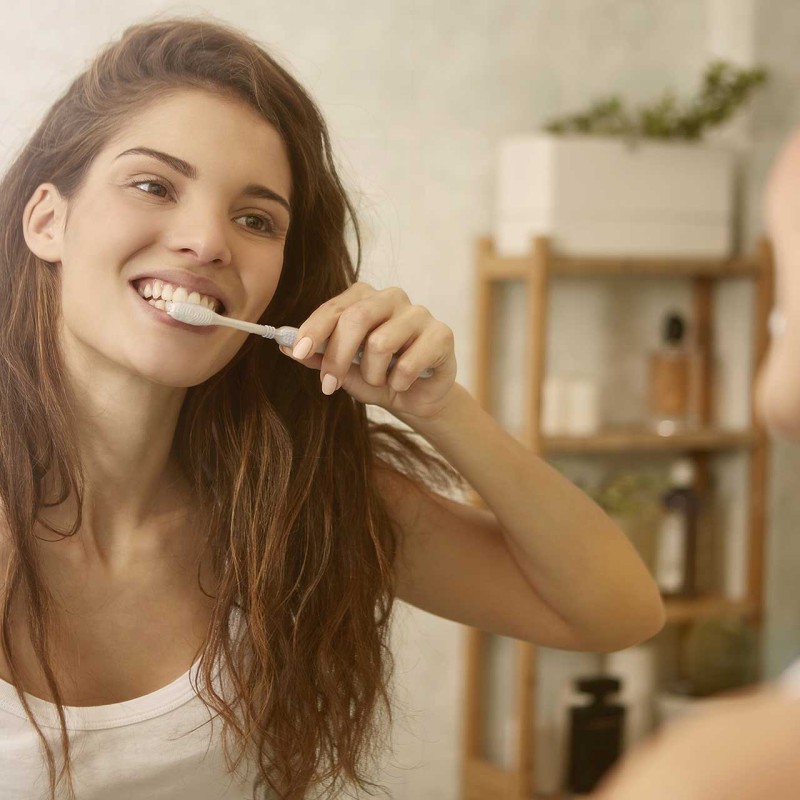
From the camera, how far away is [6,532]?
854mm

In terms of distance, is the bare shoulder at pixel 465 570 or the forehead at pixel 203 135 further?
the bare shoulder at pixel 465 570

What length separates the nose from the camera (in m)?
0.78

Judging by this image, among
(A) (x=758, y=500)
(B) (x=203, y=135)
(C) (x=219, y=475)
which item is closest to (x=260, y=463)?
(C) (x=219, y=475)

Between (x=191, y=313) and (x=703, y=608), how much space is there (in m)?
1.53

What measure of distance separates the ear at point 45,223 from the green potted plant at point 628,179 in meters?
1.14

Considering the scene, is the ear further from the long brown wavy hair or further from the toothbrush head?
the toothbrush head

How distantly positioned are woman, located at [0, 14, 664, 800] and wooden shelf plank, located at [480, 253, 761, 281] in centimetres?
90

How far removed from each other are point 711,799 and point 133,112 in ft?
2.32

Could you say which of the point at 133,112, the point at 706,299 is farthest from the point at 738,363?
the point at 133,112

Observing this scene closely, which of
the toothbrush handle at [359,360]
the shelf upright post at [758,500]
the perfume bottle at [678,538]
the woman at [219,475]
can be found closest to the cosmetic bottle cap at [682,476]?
the perfume bottle at [678,538]

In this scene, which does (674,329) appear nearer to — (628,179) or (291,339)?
(628,179)

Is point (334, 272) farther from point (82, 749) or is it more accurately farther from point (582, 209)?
point (582, 209)

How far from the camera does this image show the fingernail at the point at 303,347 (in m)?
0.74

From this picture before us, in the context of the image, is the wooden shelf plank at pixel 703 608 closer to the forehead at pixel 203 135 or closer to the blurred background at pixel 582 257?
the blurred background at pixel 582 257
